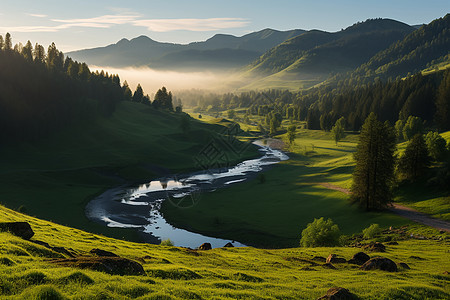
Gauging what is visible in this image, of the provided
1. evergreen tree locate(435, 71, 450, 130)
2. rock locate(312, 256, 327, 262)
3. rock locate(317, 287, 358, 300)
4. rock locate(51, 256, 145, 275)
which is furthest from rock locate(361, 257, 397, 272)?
evergreen tree locate(435, 71, 450, 130)

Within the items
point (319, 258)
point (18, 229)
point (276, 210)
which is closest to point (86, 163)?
point (276, 210)

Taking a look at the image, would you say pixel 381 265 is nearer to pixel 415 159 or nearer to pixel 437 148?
pixel 415 159

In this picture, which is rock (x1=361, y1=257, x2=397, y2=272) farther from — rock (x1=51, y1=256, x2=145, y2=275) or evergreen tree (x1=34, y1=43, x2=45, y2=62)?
evergreen tree (x1=34, y1=43, x2=45, y2=62)

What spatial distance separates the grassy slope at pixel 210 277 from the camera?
1698 cm

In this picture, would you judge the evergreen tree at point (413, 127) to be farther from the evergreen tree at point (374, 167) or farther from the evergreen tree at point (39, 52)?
the evergreen tree at point (39, 52)

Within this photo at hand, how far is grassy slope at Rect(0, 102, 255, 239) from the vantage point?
86688 millimetres

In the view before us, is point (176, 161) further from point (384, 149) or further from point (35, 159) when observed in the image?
point (384, 149)

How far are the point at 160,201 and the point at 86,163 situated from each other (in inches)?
1823

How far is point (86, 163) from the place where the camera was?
128m

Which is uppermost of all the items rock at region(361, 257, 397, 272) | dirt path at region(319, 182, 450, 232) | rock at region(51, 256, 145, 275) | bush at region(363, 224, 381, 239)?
rock at region(51, 256, 145, 275)

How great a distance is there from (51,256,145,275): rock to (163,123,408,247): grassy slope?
155 ft

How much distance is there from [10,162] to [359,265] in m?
123

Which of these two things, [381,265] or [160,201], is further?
[160,201]

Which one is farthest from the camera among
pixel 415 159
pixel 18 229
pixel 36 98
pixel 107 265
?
pixel 36 98
